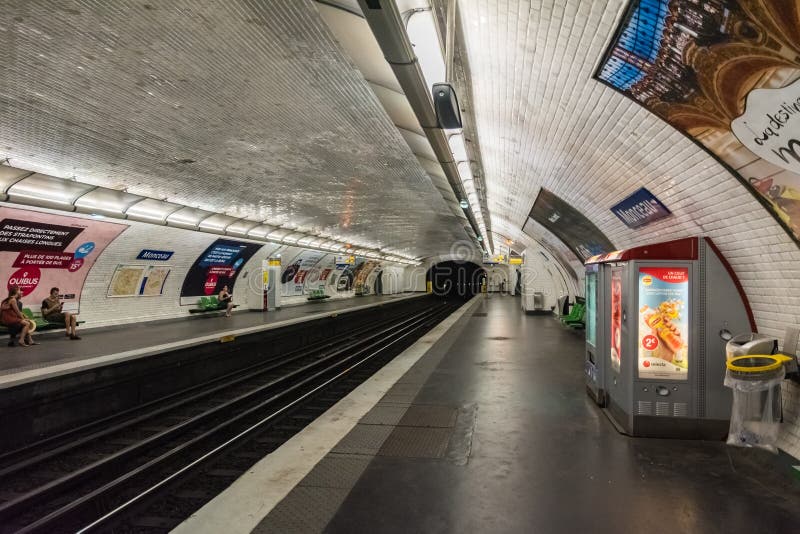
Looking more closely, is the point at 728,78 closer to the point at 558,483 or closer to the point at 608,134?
the point at 608,134

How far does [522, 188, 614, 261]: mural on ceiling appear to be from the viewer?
28.4ft

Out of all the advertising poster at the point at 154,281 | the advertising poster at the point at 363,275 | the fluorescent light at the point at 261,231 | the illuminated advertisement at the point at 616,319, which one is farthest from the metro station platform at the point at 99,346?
the advertising poster at the point at 363,275

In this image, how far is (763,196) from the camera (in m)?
3.42

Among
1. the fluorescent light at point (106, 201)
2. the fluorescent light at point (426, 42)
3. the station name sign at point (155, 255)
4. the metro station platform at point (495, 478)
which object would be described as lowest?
the metro station platform at point (495, 478)

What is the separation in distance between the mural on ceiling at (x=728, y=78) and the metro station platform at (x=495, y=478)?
1.96 meters

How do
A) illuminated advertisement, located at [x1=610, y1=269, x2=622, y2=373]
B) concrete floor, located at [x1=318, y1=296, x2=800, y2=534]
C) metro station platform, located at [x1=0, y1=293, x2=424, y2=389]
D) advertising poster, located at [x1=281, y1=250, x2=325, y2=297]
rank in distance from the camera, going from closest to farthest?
concrete floor, located at [x1=318, y1=296, x2=800, y2=534] < illuminated advertisement, located at [x1=610, y1=269, x2=622, y2=373] < metro station platform, located at [x1=0, y1=293, x2=424, y2=389] < advertising poster, located at [x1=281, y1=250, x2=325, y2=297]

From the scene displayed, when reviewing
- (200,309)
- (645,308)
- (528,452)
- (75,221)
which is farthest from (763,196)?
(200,309)

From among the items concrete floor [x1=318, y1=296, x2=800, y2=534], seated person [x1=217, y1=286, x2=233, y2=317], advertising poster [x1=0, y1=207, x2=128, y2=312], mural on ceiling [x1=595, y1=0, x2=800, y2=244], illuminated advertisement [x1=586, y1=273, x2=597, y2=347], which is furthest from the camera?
seated person [x1=217, y1=286, x2=233, y2=317]

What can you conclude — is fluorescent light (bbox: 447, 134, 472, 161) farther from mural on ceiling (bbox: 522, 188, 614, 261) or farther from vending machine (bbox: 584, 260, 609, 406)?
vending machine (bbox: 584, 260, 609, 406)

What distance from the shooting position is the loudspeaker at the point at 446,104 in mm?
3736

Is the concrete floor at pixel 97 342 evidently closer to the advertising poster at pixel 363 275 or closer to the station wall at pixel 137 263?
the station wall at pixel 137 263

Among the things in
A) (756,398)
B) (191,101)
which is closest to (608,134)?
(756,398)

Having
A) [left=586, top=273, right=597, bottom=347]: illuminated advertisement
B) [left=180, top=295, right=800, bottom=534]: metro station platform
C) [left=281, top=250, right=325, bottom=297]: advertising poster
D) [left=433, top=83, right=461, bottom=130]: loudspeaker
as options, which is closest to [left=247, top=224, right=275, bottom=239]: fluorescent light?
[left=281, top=250, right=325, bottom=297]: advertising poster

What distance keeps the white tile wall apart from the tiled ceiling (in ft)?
4.80
